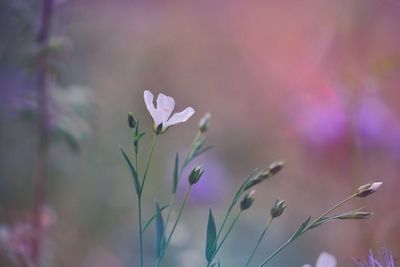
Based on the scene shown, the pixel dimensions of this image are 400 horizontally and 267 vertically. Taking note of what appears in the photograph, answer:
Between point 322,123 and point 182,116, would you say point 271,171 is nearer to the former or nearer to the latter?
point 182,116

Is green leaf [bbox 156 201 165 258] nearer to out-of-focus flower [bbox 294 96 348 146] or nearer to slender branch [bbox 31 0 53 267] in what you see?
slender branch [bbox 31 0 53 267]

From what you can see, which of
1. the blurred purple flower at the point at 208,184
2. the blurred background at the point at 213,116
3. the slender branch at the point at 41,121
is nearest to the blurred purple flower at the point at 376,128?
the blurred background at the point at 213,116

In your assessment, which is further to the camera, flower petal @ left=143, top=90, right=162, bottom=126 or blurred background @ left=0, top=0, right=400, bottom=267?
blurred background @ left=0, top=0, right=400, bottom=267

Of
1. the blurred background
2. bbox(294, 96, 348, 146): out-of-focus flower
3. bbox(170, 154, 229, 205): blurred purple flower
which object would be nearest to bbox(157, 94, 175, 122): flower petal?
the blurred background

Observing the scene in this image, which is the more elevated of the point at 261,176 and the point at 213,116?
the point at 213,116

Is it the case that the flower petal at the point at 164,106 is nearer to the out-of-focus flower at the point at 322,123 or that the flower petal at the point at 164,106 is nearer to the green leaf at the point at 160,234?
the green leaf at the point at 160,234

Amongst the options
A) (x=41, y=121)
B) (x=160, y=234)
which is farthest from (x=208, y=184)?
(x=160, y=234)

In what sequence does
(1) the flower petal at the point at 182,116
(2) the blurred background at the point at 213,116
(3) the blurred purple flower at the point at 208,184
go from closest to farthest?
(1) the flower petal at the point at 182,116 < (2) the blurred background at the point at 213,116 < (3) the blurred purple flower at the point at 208,184
